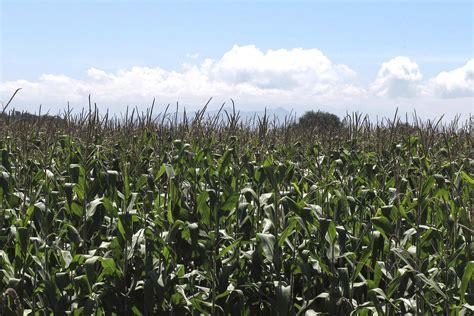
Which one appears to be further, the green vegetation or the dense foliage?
the dense foliage

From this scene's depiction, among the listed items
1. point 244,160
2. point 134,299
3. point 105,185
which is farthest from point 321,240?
point 105,185

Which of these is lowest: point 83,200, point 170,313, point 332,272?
point 170,313

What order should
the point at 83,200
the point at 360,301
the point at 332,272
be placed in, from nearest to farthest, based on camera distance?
the point at 332,272 < the point at 360,301 < the point at 83,200

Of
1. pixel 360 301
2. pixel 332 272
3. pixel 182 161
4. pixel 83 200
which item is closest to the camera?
pixel 332 272

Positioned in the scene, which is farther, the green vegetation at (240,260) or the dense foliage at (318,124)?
the dense foliage at (318,124)

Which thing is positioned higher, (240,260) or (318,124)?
(318,124)

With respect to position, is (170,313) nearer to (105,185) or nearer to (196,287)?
(196,287)

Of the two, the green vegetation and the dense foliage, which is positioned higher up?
the dense foliage

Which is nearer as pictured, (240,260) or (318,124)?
(240,260)

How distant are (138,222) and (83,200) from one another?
0.64 meters

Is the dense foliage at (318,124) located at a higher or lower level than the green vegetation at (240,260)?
higher

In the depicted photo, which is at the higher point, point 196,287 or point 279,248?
point 279,248

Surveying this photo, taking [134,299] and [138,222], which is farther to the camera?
[138,222]

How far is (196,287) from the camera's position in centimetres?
444
